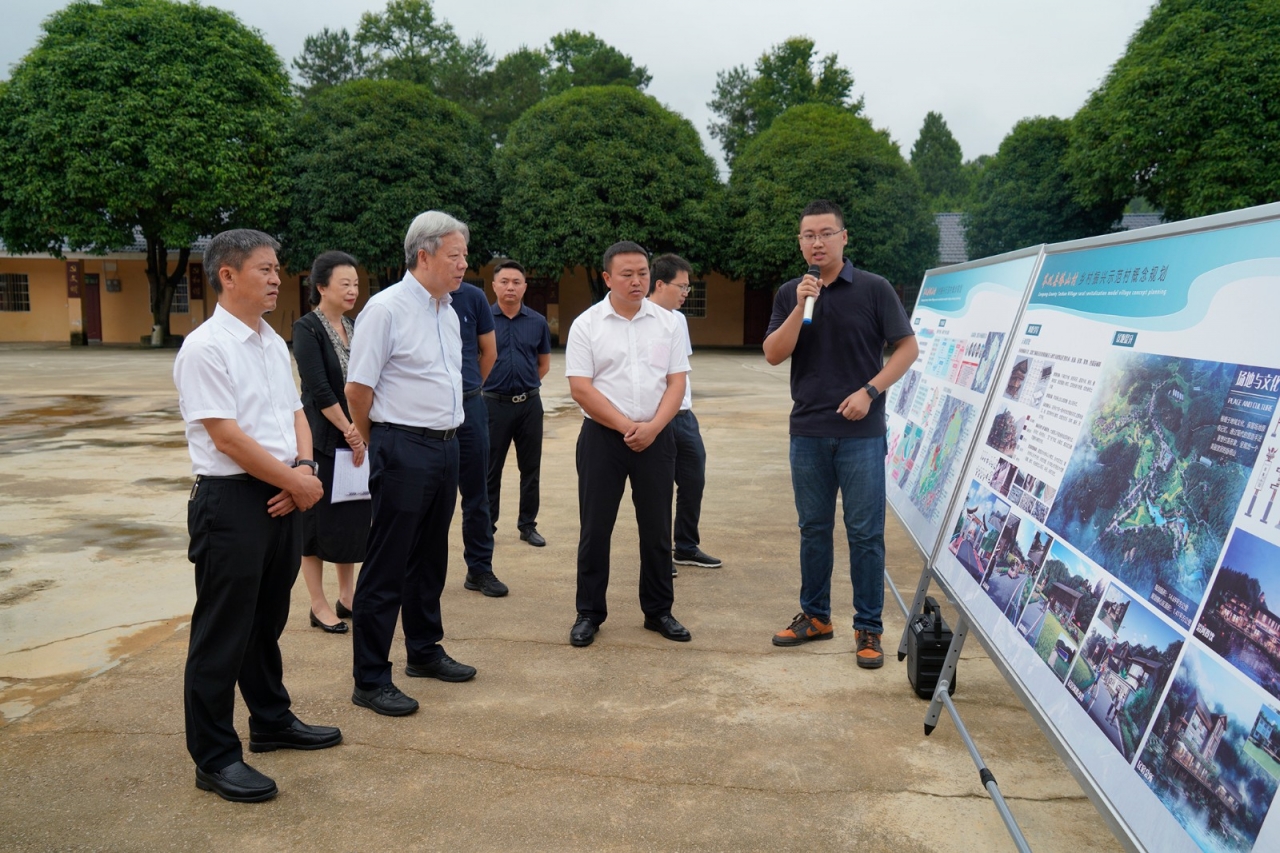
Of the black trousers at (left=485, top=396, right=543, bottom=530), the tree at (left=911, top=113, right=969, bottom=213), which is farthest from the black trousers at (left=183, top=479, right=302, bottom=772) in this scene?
the tree at (left=911, top=113, right=969, bottom=213)

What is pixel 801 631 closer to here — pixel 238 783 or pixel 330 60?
pixel 238 783

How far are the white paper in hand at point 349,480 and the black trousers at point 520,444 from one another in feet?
5.12

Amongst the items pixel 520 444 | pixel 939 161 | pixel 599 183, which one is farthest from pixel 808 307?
pixel 939 161

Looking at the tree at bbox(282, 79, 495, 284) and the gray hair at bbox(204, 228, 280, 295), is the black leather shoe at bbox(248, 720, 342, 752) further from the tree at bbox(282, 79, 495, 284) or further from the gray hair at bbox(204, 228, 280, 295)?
the tree at bbox(282, 79, 495, 284)

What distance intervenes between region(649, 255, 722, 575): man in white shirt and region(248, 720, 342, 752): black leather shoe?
2.87m

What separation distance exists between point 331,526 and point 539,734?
155cm

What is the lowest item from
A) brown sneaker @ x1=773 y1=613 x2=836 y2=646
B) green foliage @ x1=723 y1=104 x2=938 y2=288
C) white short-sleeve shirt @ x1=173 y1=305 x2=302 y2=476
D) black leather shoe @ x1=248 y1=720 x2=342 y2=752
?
black leather shoe @ x1=248 y1=720 x2=342 y2=752

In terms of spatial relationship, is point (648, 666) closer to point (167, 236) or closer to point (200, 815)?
point (200, 815)

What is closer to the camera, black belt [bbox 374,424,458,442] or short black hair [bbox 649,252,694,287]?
black belt [bbox 374,424,458,442]

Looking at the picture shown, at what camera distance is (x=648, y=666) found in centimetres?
406

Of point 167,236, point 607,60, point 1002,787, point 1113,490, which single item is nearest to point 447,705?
point 1002,787

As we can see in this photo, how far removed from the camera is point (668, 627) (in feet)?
14.5

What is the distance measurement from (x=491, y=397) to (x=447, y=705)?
260 centimetres

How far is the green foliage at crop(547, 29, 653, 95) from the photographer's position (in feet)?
152
